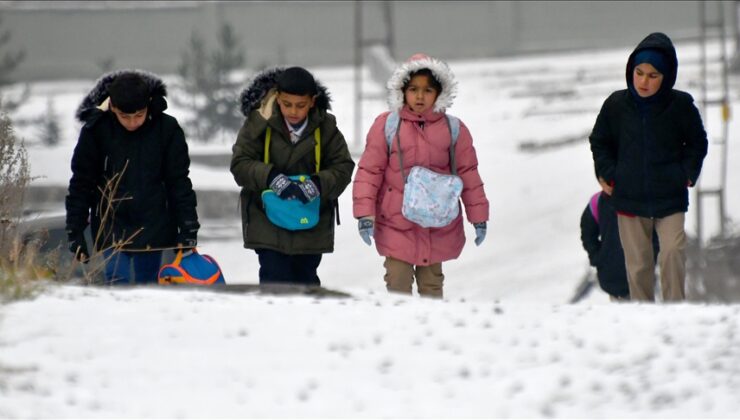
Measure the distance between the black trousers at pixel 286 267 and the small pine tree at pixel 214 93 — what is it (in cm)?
3635

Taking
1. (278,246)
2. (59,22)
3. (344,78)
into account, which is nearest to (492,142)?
(344,78)

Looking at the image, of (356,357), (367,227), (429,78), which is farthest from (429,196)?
(356,357)

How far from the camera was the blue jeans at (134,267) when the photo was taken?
7430mm

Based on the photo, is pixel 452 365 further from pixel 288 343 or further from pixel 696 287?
pixel 696 287

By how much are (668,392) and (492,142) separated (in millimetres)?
31196

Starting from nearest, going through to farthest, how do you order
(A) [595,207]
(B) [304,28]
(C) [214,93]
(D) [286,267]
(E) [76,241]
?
(E) [76,241] → (D) [286,267] → (A) [595,207] → (C) [214,93] → (B) [304,28]

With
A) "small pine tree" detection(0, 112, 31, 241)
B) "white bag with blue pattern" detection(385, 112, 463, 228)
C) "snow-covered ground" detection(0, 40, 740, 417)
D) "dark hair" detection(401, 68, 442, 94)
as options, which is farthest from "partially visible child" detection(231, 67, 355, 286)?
"snow-covered ground" detection(0, 40, 740, 417)

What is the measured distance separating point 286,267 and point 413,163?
2.43 feet

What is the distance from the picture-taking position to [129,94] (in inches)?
284

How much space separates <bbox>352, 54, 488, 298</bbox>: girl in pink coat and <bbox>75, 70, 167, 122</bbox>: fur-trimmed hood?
94 cm

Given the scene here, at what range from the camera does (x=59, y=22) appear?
2154 inches

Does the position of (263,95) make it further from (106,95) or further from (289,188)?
(106,95)

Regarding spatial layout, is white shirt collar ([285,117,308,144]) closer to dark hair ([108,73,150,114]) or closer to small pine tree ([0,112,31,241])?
dark hair ([108,73,150,114])

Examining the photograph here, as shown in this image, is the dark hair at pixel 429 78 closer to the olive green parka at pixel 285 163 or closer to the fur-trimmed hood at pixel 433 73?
the fur-trimmed hood at pixel 433 73
